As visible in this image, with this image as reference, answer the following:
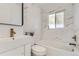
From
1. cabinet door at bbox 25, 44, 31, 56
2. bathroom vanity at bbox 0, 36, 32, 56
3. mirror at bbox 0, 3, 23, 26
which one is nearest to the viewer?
bathroom vanity at bbox 0, 36, 32, 56

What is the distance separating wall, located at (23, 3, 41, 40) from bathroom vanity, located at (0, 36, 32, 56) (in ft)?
0.57

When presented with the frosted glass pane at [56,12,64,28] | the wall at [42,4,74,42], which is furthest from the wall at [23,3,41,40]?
the frosted glass pane at [56,12,64,28]

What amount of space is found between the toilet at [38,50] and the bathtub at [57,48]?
0.07m

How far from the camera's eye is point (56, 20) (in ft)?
5.87

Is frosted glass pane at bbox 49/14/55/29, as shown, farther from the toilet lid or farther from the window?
the toilet lid

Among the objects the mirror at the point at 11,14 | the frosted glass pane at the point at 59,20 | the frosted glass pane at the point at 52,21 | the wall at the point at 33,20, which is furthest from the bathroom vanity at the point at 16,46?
the frosted glass pane at the point at 59,20

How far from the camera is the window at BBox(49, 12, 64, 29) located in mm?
1778

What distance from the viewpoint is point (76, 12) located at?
189 centimetres

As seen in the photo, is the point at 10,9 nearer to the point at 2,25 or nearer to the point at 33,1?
the point at 2,25

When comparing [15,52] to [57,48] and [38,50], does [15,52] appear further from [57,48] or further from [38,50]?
[57,48]

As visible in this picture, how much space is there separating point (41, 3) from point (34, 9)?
0.17 metres

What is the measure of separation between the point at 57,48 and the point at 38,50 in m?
0.38

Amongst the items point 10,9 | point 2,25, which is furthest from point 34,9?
point 2,25

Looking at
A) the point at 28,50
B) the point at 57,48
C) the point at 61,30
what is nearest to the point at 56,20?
the point at 61,30
